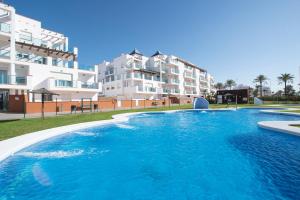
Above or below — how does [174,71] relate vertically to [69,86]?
above

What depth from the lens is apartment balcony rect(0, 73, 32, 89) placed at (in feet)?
67.1

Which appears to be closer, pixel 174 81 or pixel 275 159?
pixel 275 159

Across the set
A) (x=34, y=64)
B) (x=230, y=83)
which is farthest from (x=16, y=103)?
(x=230, y=83)

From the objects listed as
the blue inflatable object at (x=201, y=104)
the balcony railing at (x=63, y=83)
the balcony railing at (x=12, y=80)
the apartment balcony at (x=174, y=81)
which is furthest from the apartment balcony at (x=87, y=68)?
the apartment balcony at (x=174, y=81)

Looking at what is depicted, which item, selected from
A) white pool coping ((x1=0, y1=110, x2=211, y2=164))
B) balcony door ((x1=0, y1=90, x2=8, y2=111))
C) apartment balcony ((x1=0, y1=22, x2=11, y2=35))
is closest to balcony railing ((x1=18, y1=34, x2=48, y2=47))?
apartment balcony ((x1=0, y1=22, x2=11, y2=35))

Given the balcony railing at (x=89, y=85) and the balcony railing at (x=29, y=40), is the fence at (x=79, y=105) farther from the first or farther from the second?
the balcony railing at (x=29, y=40)

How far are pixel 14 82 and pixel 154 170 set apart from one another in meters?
23.6

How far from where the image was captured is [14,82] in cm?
2150

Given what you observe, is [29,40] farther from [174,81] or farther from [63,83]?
[174,81]

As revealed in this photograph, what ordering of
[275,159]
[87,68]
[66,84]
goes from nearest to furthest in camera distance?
[275,159] → [66,84] → [87,68]

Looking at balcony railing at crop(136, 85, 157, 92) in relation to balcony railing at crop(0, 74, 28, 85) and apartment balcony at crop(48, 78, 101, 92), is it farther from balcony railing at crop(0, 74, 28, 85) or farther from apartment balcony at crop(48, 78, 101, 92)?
balcony railing at crop(0, 74, 28, 85)

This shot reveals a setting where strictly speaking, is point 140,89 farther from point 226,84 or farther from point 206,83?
point 226,84

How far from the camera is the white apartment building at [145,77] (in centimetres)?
4391

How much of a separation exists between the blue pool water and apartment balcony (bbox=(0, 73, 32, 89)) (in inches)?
668
